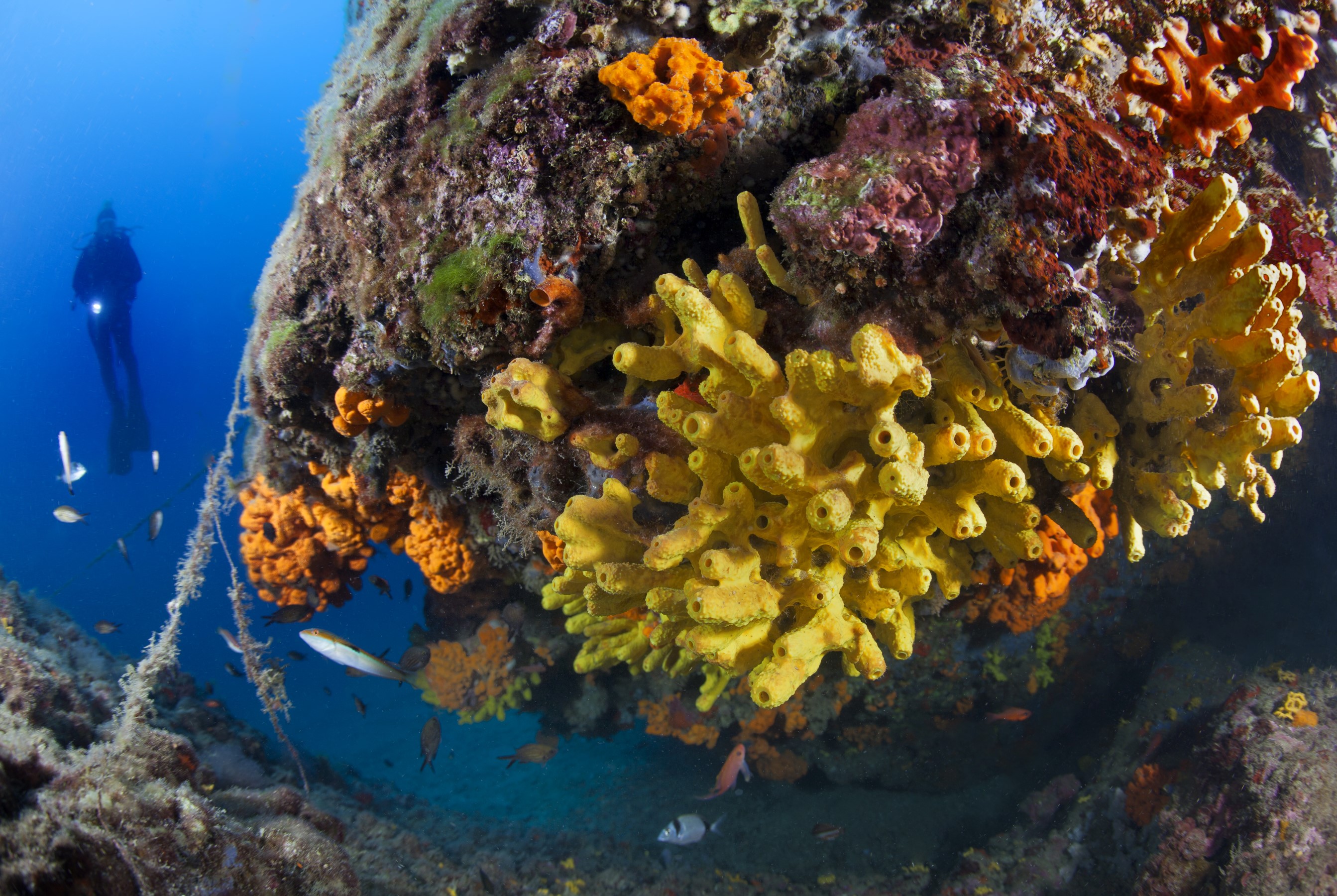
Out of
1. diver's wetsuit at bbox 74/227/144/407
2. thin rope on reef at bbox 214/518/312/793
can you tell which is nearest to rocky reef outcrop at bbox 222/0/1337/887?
thin rope on reef at bbox 214/518/312/793

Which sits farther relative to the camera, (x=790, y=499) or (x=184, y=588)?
(x=184, y=588)

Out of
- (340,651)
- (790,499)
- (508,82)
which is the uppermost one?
(508,82)

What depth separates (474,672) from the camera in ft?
26.1

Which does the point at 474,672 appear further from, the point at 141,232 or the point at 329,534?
the point at 141,232

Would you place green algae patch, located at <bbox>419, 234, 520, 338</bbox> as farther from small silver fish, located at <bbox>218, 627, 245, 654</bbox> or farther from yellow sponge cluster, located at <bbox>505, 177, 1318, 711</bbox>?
small silver fish, located at <bbox>218, 627, 245, 654</bbox>

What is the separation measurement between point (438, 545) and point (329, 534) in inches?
44.4

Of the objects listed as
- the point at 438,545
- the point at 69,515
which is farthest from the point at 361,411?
the point at 69,515

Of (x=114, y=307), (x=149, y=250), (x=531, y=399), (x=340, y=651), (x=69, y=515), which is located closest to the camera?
(x=531, y=399)

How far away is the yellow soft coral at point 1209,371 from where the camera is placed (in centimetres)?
191

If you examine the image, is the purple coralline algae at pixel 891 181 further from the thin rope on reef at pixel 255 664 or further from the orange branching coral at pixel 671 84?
the thin rope on reef at pixel 255 664

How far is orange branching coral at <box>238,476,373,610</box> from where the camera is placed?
219 inches

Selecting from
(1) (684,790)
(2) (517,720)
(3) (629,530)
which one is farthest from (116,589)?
(3) (629,530)

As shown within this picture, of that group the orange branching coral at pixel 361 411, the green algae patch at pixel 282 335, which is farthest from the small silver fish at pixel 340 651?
the green algae patch at pixel 282 335

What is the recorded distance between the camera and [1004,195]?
180 centimetres
